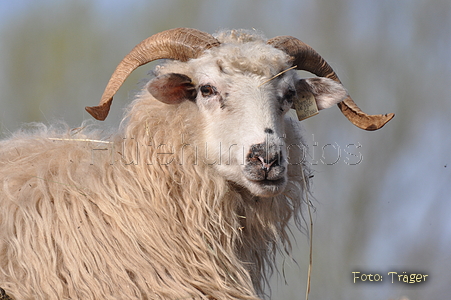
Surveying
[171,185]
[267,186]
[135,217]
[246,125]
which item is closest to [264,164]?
[267,186]

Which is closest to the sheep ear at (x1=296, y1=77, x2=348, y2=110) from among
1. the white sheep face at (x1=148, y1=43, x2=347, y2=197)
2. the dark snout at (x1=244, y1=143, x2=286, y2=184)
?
the white sheep face at (x1=148, y1=43, x2=347, y2=197)

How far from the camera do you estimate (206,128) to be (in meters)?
3.54

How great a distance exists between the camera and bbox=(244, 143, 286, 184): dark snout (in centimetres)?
314

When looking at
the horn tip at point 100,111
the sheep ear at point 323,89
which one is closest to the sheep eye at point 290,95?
the sheep ear at point 323,89

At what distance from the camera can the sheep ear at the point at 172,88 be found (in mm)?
A: 3533

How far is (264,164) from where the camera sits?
3.16 meters

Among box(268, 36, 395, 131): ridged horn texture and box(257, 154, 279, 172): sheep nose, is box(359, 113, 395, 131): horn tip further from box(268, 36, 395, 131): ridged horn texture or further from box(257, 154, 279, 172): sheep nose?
box(257, 154, 279, 172): sheep nose

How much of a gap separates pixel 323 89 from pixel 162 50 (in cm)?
137

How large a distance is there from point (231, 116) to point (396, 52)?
7.07 meters

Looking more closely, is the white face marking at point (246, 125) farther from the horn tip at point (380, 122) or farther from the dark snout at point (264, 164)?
the horn tip at point (380, 122)

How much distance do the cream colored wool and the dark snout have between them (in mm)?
388

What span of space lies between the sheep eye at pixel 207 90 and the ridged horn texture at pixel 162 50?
29 centimetres

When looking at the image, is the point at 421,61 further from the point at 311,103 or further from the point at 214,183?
the point at 214,183

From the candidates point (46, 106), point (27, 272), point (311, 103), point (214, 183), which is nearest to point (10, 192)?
point (27, 272)
